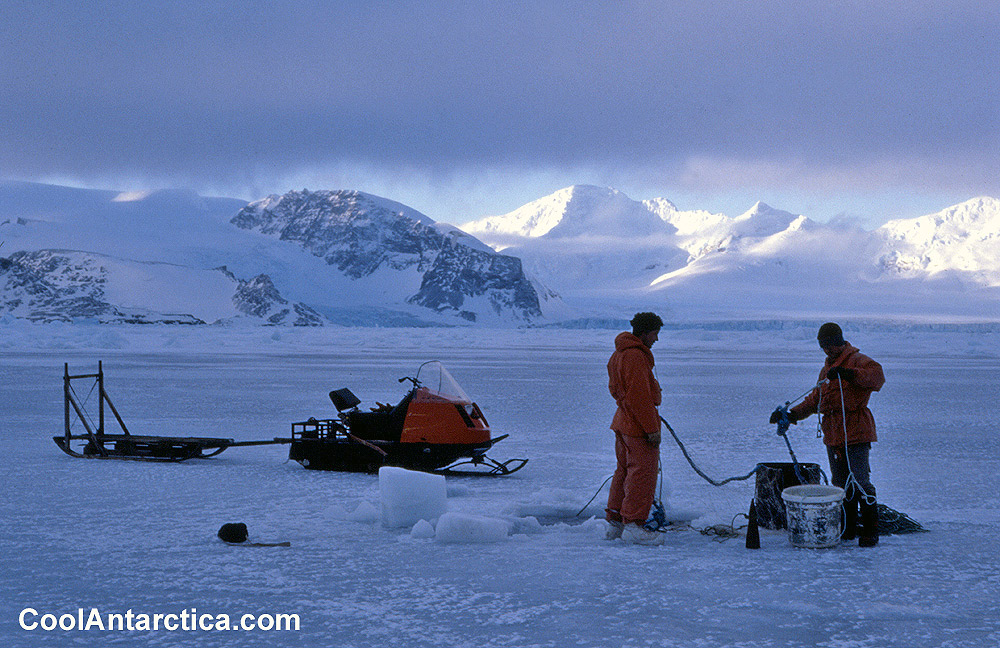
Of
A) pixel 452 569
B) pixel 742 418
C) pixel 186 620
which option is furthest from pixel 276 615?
pixel 742 418

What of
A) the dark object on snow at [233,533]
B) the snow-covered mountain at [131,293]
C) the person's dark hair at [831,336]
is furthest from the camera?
the snow-covered mountain at [131,293]

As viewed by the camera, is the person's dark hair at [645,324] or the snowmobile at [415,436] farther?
the snowmobile at [415,436]

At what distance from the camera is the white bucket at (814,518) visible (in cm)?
586

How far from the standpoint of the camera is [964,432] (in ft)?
40.6

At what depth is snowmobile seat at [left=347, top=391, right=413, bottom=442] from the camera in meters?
9.34

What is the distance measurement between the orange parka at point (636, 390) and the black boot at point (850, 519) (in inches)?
54.3

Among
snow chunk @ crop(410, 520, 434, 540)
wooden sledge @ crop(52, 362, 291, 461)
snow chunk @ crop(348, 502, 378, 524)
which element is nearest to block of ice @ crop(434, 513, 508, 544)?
snow chunk @ crop(410, 520, 434, 540)

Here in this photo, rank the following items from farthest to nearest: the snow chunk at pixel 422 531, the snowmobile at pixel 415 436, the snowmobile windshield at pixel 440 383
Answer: the snowmobile windshield at pixel 440 383 → the snowmobile at pixel 415 436 → the snow chunk at pixel 422 531

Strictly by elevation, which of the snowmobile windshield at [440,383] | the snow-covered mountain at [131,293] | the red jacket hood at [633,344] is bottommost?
the snowmobile windshield at [440,383]

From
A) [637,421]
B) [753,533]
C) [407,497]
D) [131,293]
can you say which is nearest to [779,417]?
[753,533]

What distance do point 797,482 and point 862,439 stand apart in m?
0.56

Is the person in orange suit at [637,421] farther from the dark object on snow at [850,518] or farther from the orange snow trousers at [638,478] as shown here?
the dark object on snow at [850,518]

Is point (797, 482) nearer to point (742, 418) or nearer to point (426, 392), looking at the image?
point (426, 392)

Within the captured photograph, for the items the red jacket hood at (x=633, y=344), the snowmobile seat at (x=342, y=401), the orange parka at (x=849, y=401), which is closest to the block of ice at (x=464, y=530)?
the red jacket hood at (x=633, y=344)
